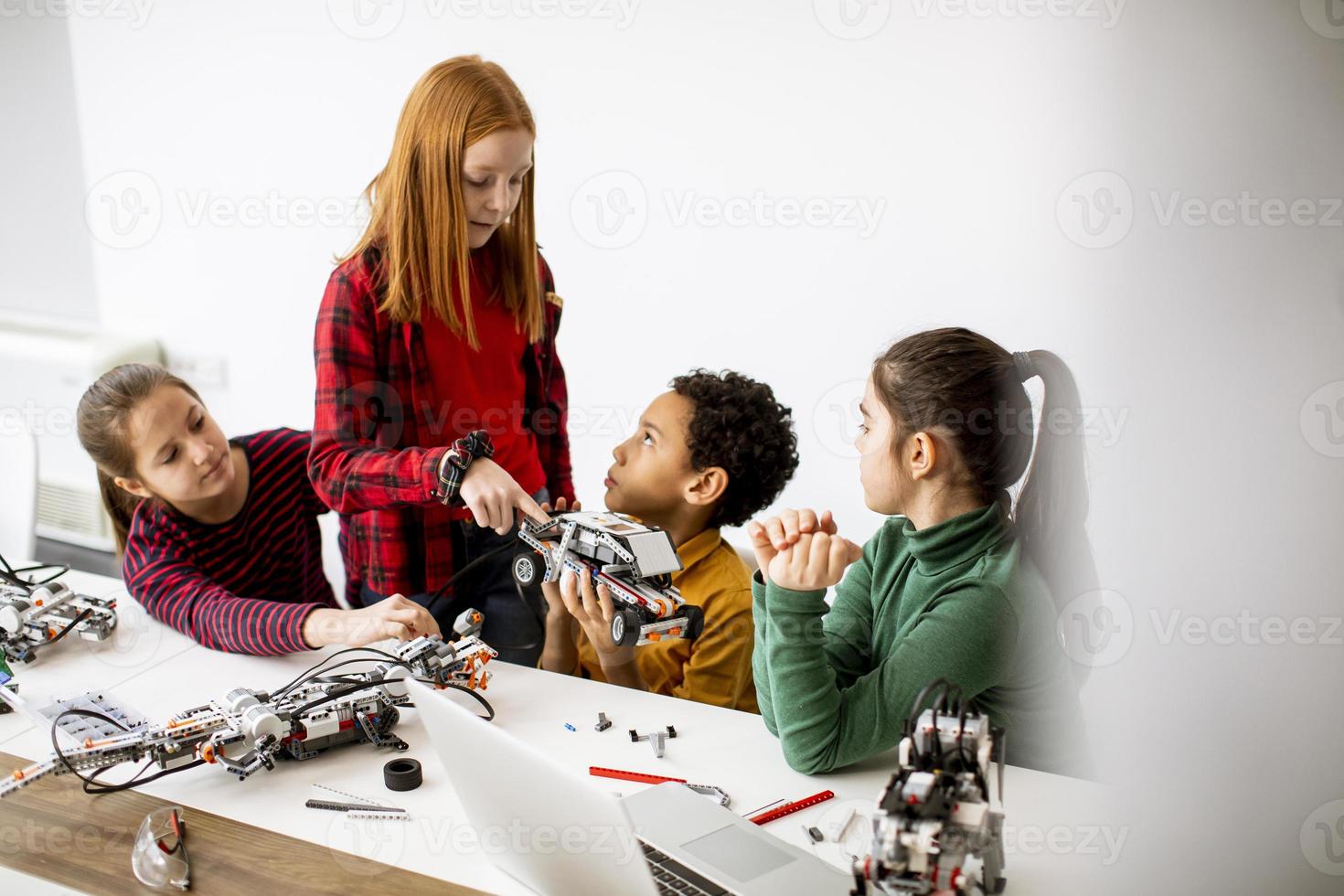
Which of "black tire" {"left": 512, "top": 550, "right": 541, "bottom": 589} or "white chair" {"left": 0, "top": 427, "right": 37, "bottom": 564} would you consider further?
"white chair" {"left": 0, "top": 427, "right": 37, "bottom": 564}

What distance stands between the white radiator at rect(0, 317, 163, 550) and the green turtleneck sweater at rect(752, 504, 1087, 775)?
109 inches

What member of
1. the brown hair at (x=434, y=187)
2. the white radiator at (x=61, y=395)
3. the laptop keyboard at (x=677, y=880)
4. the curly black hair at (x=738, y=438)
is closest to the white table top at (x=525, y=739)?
the laptop keyboard at (x=677, y=880)

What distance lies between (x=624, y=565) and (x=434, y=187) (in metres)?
0.69

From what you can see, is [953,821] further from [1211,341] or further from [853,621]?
[853,621]

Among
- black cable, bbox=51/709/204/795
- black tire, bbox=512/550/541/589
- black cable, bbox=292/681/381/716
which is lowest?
black cable, bbox=51/709/204/795

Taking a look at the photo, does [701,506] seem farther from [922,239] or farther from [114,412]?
[114,412]

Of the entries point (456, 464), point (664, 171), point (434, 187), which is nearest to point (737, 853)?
point (456, 464)

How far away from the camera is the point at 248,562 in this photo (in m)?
1.82

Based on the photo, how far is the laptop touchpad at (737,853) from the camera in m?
1.03

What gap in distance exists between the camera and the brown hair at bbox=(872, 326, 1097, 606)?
1.28 m

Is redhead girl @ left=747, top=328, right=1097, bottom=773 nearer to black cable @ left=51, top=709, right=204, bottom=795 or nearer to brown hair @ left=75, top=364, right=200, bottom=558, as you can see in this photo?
black cable @ left=51, top=709, right=204, bottom=795

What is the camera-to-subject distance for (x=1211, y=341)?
636mm

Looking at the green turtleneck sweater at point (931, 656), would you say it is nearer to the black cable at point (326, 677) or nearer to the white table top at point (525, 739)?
the white table top at point (525, 739)

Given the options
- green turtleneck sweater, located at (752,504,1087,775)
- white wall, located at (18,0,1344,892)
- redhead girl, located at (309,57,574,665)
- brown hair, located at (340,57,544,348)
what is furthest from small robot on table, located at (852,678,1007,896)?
brown hair, located at (340,57,544,348)
